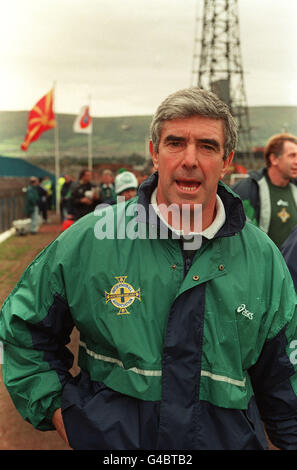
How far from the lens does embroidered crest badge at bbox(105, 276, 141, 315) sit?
6.17ft

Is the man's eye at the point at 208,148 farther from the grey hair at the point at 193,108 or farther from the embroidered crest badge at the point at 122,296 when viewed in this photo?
the embroidered crest badge at the point at 122,296

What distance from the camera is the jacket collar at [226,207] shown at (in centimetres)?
197

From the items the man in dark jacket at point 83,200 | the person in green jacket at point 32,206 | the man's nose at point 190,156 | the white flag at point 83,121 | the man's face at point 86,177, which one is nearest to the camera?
the man's nose at point 190,156

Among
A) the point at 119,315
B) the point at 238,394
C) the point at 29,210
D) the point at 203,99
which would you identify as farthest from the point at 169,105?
the point at 29,210

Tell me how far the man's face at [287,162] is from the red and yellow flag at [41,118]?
1568cm

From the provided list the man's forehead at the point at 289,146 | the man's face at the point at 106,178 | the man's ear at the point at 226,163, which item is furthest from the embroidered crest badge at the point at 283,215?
the man's face at the point at 106,178

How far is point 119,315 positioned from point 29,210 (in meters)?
16.3

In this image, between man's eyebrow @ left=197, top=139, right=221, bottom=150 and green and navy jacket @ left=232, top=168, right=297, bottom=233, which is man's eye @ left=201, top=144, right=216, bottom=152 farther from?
green and navy jacket @ left=232, top=168, right=297, bottom=233

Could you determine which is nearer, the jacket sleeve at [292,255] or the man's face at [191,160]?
the man's face at [191,160]

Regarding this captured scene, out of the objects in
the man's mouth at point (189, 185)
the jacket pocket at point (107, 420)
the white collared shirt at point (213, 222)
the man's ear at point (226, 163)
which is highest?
the man's ear at point (226, 163)

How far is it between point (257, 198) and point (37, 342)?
3.44 m

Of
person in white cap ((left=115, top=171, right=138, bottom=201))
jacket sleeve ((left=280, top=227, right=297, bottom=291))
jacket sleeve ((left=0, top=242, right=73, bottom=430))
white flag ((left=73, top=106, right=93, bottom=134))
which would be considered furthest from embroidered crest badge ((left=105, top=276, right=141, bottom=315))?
white flag ((left=73, top=106, right=93, bottom=134))

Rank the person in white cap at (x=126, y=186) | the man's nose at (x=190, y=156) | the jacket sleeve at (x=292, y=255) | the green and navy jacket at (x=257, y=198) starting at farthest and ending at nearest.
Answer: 1. the person in white cap at (x=126, y=186)
2. the green and navy jacket at (x=257, y=198)
3. the jacket sleeve at (x=292, y=255)
4. the man's nose at (x=190, y=156)
